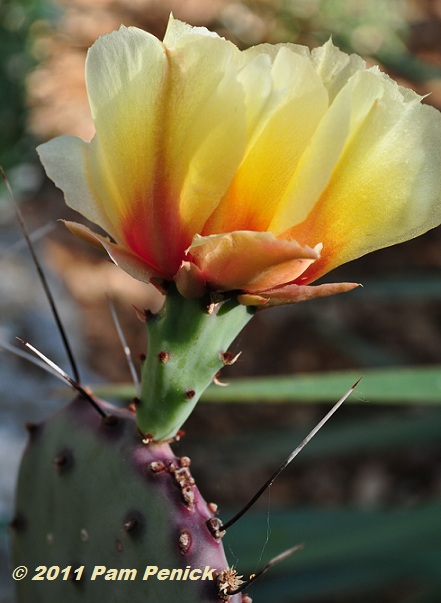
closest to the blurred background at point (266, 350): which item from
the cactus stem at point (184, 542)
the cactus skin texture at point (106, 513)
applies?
the cactus skin texture at point (106, 513)

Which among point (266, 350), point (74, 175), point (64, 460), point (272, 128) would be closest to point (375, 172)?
point (272, 128)

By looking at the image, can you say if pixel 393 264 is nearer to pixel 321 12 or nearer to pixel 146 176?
pixel 321 12

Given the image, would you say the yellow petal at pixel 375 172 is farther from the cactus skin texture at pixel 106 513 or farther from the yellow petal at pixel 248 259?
the cactus skin texture at pixel 106 513

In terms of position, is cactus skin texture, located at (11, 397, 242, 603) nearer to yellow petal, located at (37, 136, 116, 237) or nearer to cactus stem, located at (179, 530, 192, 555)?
cactus stem, located at (179, 530, 192, 555)

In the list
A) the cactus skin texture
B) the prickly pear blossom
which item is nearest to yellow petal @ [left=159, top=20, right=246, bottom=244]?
the prickly pear blossom

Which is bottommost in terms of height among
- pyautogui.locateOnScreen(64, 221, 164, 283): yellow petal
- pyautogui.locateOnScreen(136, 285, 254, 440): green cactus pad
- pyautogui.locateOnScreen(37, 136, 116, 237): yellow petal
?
pyautogui.locateOnScreen(136, 285, 254, 440): green cactus pad

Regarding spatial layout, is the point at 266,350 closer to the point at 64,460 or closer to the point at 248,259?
the point at 64,460
